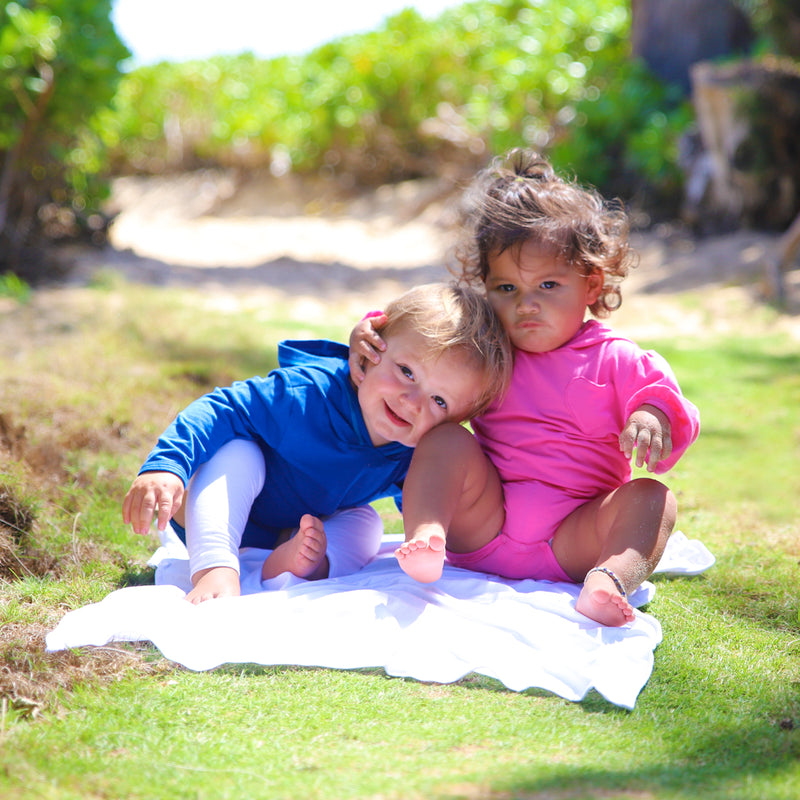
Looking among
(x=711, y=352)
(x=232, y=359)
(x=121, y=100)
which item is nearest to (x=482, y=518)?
(x=232, y=359)

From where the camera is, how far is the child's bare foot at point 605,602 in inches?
79.8

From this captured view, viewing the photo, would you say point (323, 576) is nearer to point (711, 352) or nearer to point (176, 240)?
point (711, 352)

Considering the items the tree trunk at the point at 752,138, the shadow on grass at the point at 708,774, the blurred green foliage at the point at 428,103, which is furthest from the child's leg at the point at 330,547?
the blurred green foliage at the point at 428,103

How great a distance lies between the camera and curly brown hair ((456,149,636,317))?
2.44 m

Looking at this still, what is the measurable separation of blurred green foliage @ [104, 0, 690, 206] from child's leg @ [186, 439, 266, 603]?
6854 millimetres

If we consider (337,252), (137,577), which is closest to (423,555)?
(137,577)

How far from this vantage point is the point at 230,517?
2.28 metres

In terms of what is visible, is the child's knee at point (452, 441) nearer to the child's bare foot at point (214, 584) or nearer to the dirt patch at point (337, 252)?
the child's bare foot at point (214, 584)

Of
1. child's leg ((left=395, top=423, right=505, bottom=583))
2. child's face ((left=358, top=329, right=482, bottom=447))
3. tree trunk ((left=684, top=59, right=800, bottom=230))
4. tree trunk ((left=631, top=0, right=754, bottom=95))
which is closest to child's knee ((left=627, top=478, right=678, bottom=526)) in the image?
child's leg ((left=395, top=423, right=505, bottom=583))

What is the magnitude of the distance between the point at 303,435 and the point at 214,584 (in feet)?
1.52

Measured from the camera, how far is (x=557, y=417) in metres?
2.37

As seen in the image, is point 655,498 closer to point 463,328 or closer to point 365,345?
point 463,328

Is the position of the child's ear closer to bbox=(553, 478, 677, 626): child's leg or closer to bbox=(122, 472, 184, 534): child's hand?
bbox=(553, 478, 677, 626): child's leg

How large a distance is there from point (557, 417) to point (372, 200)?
9848 millimetres
